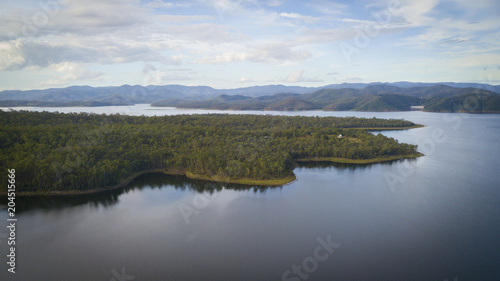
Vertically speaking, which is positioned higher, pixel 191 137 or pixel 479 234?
pixel 191 137

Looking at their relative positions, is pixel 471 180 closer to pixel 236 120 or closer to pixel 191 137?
pixel 191 137

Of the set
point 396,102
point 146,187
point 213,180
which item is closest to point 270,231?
point 213,180

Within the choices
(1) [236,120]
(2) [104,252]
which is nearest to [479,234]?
(2) [104,252]

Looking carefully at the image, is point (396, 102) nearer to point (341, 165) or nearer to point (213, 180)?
point (341, 165)

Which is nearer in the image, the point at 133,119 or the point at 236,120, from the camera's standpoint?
the point at 133,119

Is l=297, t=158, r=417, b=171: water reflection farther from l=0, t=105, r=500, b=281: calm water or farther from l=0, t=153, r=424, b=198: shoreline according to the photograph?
l=0, t=105, r=500, b=281: calm water
